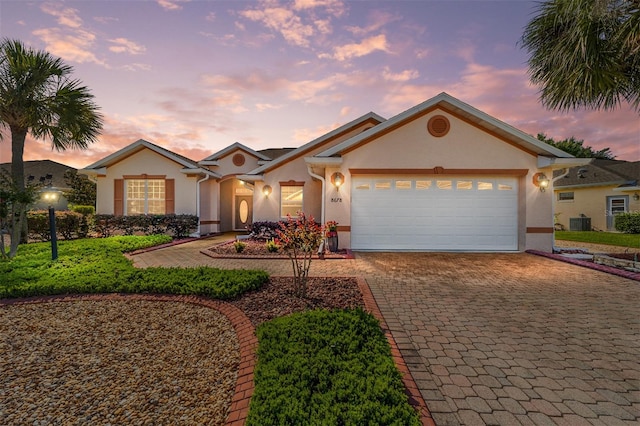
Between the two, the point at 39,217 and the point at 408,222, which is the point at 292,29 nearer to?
the point at 408,222

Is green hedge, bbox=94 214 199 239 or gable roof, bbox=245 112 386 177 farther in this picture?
green hedge, bbox=94 214 199 239

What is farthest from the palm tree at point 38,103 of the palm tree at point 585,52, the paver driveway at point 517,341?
the palm tree at point 585,52

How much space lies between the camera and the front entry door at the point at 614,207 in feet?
58.3

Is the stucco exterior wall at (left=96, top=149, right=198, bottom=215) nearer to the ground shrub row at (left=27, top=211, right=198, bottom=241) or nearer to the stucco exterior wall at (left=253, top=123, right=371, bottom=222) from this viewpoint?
the ground shrub row at (left=27, top=211, right=198, bottom=241)

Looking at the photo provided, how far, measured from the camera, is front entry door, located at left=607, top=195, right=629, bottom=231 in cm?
1777

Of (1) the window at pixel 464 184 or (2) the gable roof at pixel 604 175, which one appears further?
(2) the gable roof at pixel 604 175

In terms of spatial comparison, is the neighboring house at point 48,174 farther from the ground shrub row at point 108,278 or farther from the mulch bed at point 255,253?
the mulch bed at point 255,253

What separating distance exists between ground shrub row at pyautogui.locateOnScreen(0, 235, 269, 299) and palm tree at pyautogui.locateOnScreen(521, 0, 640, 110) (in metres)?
9.68

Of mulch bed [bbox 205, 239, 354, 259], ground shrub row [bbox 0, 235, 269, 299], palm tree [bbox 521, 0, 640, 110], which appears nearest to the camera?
ground shrub row [bbox 0, 235, 269, 299]

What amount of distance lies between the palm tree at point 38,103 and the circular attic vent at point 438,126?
13.1 m

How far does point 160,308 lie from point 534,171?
12130 millimetres

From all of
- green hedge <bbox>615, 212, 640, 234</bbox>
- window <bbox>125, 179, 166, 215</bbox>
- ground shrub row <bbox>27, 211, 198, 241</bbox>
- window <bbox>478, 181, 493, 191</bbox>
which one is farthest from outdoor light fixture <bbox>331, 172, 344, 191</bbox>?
green hedge <bbox>615, 212, 640, 234</bbox>

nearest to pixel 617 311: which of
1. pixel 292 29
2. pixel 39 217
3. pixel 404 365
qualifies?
pixel 404 365

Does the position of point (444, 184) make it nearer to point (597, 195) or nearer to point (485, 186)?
point (485, 186)
